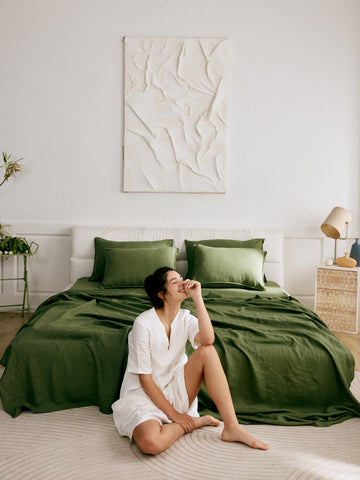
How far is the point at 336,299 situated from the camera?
419 cm

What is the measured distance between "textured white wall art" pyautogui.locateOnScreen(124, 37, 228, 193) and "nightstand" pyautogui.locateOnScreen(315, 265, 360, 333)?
1.30 meters

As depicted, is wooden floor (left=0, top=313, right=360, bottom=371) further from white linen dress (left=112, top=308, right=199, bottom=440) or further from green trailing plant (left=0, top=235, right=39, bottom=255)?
white linen dress (left=112, top=308, right=199, bottom=440)

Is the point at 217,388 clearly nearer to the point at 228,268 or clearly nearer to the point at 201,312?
the point at 201,312

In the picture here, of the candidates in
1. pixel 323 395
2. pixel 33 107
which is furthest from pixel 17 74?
pixel 323 395

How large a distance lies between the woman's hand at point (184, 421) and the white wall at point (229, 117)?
2610 mm

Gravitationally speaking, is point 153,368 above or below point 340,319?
above

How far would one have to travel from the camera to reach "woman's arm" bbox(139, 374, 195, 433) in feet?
6.84

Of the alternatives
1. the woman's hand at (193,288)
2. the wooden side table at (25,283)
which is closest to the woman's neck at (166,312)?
the woman's hand at (193,288)

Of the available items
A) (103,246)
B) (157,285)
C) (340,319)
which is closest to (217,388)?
(157,285)

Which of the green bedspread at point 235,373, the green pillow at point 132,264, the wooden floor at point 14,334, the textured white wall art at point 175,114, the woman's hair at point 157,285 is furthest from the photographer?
the textured white wall art at point 175,114

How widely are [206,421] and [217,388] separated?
0.76 feet

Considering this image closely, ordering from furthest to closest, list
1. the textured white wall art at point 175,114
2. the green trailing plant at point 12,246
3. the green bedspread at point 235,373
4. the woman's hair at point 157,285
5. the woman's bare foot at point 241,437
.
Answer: the textured white wall art at point 175,114 < the green trailing plant at point 12,246 < the green bedspread at point 235,373 < the woman's hair at point 157,285 < the woman's bare foot at point 241,437

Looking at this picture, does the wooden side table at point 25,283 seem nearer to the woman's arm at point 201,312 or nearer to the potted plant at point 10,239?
the potted plant at point 10,239

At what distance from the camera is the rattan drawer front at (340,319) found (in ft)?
13.6
